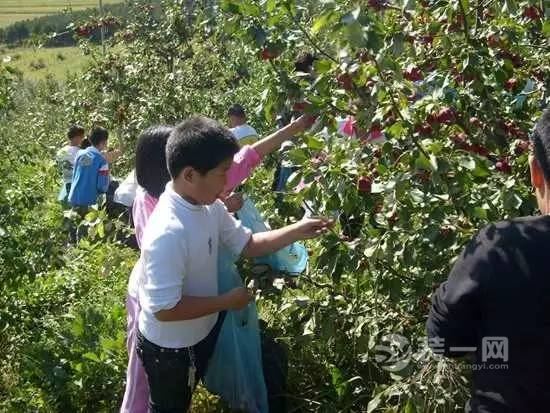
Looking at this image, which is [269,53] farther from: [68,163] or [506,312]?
[68,163]

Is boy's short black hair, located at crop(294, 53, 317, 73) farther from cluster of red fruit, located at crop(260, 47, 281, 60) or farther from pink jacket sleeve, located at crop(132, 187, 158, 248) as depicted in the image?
pink jacket sleeve, located at crop(132, 187, 158, 248)

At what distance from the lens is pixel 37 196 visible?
342 centimetres

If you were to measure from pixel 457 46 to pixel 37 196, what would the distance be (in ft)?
6.78

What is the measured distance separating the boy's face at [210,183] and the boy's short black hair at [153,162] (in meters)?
0.32

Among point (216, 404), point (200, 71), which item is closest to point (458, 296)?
point (216, 404)

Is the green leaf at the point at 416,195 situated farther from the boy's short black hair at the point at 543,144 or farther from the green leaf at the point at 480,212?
the boy's short black hair at the point at 543,144

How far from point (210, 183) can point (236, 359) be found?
0.67 meters

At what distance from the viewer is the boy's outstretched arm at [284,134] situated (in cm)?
Answer: 249

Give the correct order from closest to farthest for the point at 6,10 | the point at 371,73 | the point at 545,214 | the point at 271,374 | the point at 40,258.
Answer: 1. the point at 545,214
2. the point at 371,73
3. the point at 271,374
4. the point at 40,258
5. the point at 6,10

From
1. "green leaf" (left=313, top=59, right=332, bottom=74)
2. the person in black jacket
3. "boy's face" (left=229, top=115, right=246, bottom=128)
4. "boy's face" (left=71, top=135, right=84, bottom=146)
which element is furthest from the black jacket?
"boy's face" (left=71, top=135, right=84, bottom=146)

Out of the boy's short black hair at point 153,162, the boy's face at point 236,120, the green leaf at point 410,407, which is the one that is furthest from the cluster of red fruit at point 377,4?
the boy's face at point 236,120

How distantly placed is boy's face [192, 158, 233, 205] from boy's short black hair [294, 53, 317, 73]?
0.69 metres

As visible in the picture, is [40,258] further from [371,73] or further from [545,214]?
[545,214]

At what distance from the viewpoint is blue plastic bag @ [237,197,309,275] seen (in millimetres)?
2545
